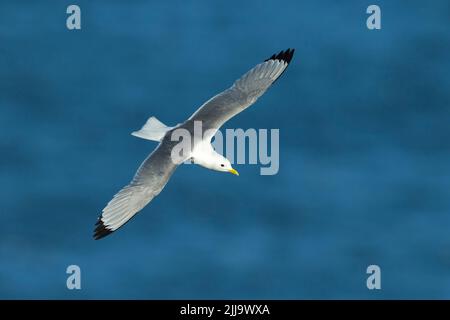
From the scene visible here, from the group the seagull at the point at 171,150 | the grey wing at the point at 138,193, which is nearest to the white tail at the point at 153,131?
the seagull at the point at 171,150

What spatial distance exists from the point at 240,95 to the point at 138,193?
150 cm

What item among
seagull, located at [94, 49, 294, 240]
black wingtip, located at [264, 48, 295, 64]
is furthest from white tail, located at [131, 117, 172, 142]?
black wingtip, located at [264, 48, 295, 64]

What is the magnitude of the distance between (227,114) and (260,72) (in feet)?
2.09

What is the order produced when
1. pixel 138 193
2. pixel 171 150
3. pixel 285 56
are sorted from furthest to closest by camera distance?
pixel 285 56 < pixel 171 150 < pixel 138 193

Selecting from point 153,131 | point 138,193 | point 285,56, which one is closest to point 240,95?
point 285,56

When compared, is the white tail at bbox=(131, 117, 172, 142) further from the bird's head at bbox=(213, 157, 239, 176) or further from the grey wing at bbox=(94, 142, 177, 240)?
the bird's head at bbox=(213, 157, 239, 176)

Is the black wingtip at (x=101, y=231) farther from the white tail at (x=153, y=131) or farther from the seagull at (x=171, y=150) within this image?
the white tail at (x=153, y=131)

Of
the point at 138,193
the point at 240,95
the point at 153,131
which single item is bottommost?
the point at 138,193

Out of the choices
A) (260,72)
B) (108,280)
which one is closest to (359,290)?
(108,280)

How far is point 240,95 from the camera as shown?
13.5 metres

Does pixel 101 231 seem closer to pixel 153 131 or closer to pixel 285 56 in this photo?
pixel 153 131

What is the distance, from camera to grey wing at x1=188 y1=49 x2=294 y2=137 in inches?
520

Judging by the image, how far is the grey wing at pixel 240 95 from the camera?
43.3 ft
